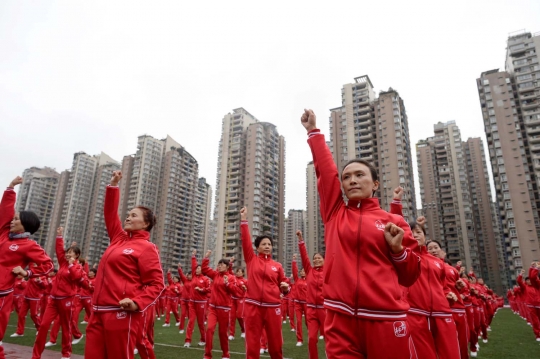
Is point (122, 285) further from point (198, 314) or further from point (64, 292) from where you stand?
point (198, 314)

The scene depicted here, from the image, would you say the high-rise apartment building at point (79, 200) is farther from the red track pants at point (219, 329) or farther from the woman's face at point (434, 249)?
the woman's face at point (434, 249)

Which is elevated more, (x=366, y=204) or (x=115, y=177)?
(x=115, y=177)

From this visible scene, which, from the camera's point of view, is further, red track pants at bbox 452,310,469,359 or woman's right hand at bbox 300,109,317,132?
red track pants at bbox 452,310,469,359

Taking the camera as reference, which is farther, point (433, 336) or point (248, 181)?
point (248, 181)

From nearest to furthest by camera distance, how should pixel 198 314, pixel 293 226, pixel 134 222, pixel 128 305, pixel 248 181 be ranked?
pixel 128 305 < pixel 134 222 < pixel 198 314 < pixel 248 181 < pixel 293 226

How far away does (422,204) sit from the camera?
8638 cm

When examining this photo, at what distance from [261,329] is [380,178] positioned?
63.7 meters

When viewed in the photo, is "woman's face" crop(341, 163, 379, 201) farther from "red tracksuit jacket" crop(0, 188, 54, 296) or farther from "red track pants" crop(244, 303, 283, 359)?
"red tracksuit jacket" crop(0, 188, 54, 296)

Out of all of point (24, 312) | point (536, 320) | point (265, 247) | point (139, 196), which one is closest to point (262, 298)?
point (265, 247)

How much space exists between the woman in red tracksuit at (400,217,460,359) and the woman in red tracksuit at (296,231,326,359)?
269cm

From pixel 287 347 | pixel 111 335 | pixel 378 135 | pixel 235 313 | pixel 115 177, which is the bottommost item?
pixel 287 347

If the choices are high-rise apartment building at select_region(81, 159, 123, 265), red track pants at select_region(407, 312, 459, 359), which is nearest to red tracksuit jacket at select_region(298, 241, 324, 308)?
red track pants at select_region(407, 312, 459, 359)

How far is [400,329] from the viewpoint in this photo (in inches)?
107

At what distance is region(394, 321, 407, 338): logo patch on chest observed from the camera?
2.70 metres
